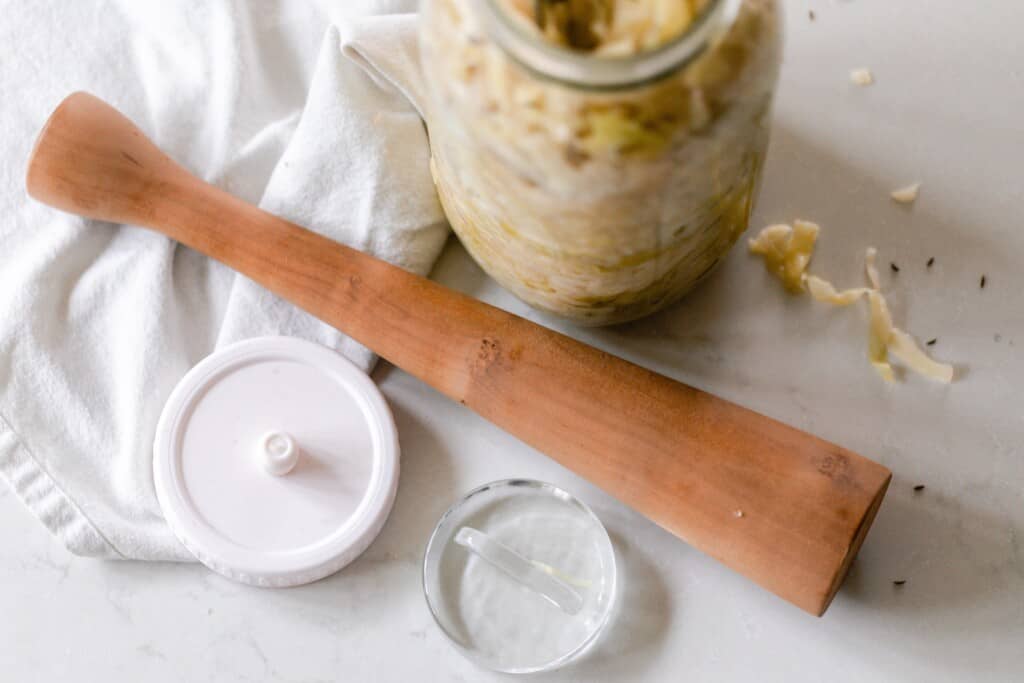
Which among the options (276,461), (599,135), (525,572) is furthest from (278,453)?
(599,135)

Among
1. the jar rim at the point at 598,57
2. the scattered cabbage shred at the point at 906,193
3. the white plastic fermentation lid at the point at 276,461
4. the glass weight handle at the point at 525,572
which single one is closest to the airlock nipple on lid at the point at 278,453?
the white plastic fermentation lid at the point at 276,461

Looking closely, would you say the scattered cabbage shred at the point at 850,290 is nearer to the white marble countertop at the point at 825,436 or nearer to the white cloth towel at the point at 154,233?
the white marble countertop at the point at 825,436

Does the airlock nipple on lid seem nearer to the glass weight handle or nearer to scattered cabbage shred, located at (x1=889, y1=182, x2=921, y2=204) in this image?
the glass weight handle

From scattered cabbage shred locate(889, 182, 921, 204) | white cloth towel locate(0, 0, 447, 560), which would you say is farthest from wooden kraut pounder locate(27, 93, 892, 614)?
scattered cabbage shred locate(889, 182, 921, 204)

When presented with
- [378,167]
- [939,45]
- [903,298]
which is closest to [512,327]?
[378,167]

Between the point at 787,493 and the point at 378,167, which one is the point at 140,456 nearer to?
the point at 378,167

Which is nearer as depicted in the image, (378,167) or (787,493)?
(787,493)
